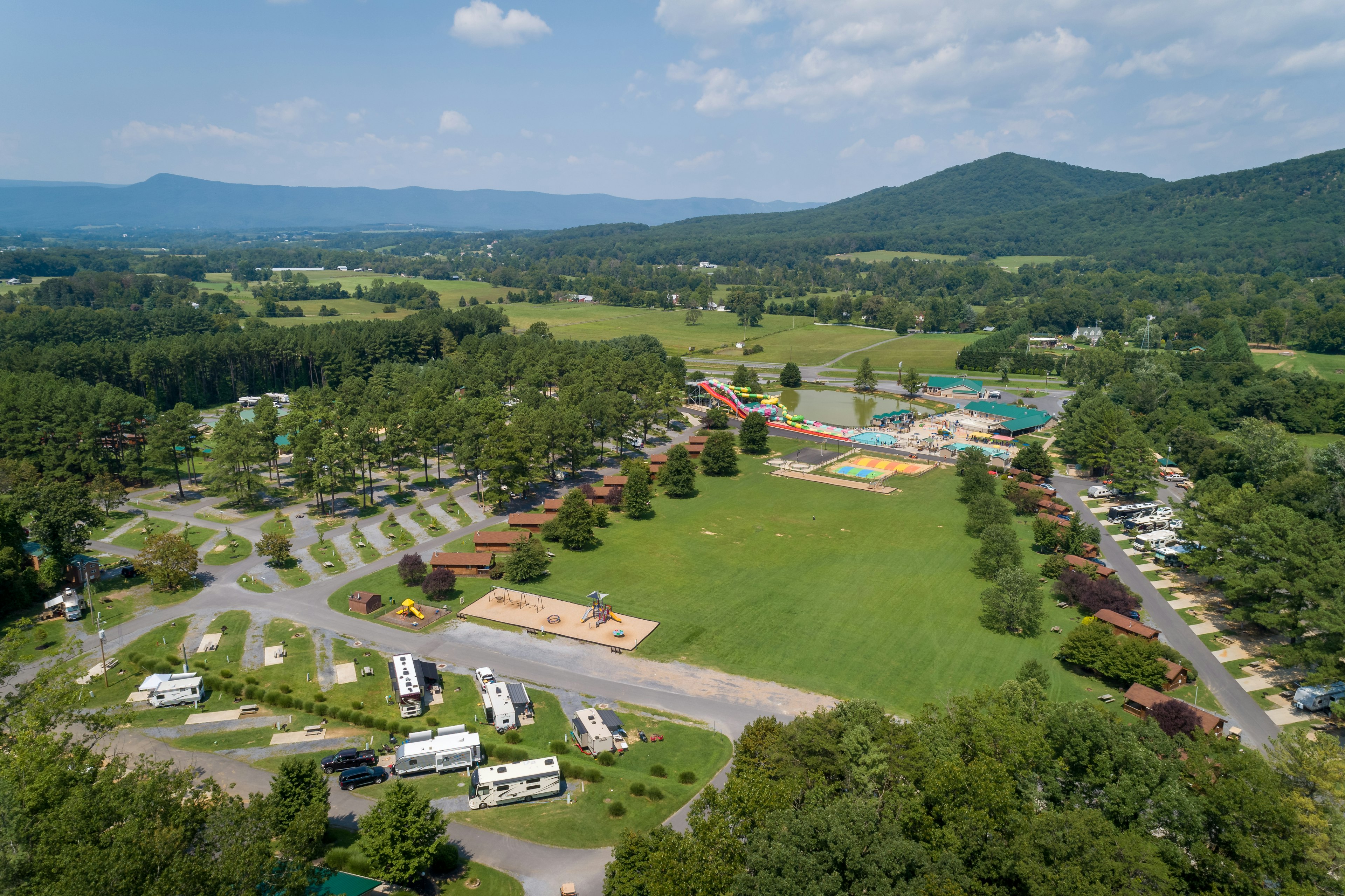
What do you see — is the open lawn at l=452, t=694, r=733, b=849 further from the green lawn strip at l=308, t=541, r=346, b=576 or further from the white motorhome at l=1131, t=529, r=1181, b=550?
the white motorhome at l=1131, t=529, r=1181, b=550

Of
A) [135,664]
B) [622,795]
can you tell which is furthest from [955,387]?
[135,664]

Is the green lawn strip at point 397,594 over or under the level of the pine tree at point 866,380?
under

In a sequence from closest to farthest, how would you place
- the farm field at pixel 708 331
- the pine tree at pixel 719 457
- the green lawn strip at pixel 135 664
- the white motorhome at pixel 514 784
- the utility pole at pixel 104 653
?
the white motorhome at pixel 514 784 → the green lawn strip at pixel 135 664 → the utility pole at pixel 104 653 → the pine tree at pixel 719 457 → the farm field at pixel 708 331

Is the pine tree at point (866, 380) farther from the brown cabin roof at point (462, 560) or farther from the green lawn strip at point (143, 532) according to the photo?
the green lawn strip at point (143, 532)

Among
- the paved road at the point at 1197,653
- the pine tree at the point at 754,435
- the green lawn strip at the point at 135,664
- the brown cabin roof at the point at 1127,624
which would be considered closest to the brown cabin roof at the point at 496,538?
the green lawn strip at the point at 135,664

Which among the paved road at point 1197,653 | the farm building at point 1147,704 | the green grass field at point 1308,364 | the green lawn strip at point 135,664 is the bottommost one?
the green lawn strip at point 135,664

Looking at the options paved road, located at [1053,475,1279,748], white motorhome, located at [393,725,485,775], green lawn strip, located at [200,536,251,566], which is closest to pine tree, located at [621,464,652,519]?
A: green lawn strip, located at [200,536,251,566]
